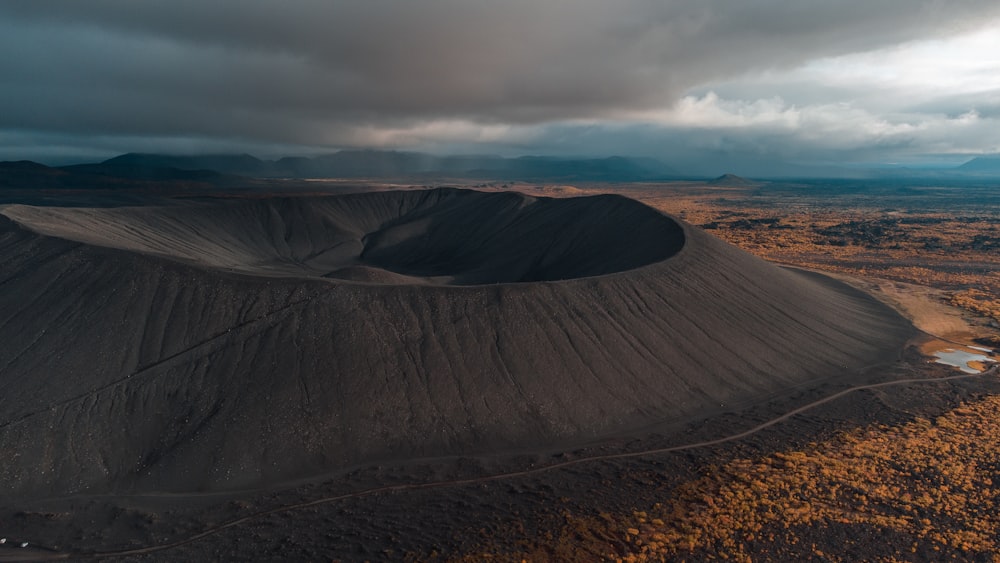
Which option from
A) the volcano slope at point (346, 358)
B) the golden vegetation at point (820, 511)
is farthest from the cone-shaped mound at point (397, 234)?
the golden vegetation at point (820, 511)

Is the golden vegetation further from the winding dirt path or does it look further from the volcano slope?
the volcano slope

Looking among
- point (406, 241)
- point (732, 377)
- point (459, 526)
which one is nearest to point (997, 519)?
point (732, 377)

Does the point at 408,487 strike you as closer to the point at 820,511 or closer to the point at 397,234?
the point at 820,511

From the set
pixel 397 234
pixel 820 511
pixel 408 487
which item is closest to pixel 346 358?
pixel 408 487

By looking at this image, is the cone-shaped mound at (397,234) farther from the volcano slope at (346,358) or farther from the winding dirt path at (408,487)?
the winding dirt path at (408,487)

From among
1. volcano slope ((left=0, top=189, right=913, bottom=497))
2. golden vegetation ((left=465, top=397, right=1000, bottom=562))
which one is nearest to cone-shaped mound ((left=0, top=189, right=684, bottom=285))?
volcano slope ((left=0, top=189, right=913, bottom=497))

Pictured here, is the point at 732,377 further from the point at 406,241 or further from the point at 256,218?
the point at 256,218
